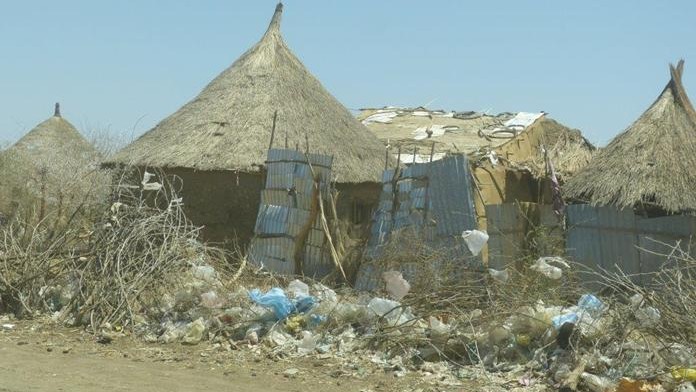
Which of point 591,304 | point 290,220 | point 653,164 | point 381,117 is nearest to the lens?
point 591,304

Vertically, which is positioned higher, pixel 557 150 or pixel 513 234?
pixel 557 150

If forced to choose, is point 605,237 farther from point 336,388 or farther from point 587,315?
point 336,388

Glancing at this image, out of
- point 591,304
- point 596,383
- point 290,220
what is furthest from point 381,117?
point 596,383

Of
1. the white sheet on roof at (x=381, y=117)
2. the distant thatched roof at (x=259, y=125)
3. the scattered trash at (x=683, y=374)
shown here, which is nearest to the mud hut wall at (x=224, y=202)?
the distant thatched roof at (x=259, y=125)

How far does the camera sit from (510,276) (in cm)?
996

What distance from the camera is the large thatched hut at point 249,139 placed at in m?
13.9

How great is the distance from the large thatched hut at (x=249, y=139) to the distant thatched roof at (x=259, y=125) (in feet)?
0.05

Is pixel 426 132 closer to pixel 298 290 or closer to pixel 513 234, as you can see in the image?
pixel 513 234

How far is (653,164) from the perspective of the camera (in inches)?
471

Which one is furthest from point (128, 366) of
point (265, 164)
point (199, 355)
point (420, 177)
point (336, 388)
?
point (265, 164)

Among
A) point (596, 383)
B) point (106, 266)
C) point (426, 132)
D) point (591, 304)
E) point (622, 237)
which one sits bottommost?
point (596, 383)

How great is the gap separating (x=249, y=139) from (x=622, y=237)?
18.9 ft

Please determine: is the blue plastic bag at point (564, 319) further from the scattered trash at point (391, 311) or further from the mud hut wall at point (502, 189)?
the mud hut wall at point (502, 189)

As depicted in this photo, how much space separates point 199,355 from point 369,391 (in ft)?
6.48
